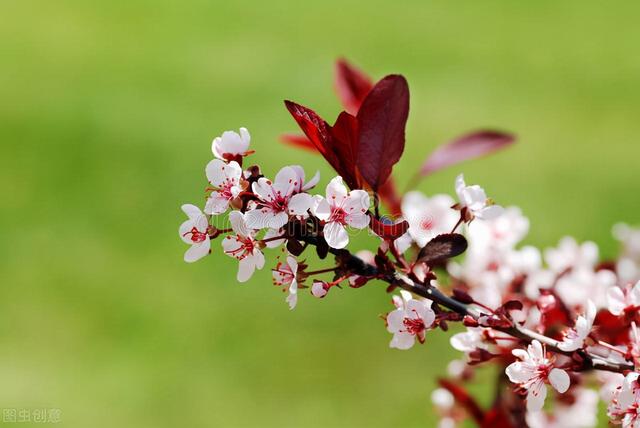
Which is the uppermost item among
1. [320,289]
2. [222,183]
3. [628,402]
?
[222,183]

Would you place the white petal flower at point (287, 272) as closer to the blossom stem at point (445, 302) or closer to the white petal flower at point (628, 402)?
the blossom stem at point (445, 302)

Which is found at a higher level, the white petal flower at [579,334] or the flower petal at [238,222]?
the flower petal at [238,222]

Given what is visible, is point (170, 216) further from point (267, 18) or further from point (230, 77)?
point (267, 18)

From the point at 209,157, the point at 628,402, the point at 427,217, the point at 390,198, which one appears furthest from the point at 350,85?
the point at 209,157

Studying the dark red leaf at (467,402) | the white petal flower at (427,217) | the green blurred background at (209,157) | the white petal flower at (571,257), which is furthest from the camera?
the green blurred background at (209,157)

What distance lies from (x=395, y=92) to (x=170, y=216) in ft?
6.81

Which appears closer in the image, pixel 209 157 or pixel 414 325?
pixel 414 325

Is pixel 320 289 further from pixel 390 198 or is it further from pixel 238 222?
pixel 390 198

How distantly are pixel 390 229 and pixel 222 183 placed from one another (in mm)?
165

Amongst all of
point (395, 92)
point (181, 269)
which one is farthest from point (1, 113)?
point (395, 92)

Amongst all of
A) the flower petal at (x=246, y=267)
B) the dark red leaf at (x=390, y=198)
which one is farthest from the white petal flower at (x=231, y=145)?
the dark red leaf at (x=390, y=198)

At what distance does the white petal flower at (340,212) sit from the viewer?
708 mm

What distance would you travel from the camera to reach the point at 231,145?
770 millimetres

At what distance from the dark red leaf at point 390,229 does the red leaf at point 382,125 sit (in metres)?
0.09
